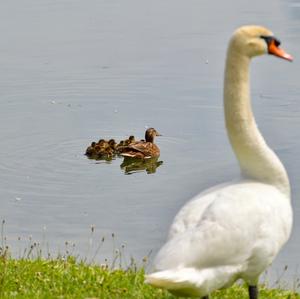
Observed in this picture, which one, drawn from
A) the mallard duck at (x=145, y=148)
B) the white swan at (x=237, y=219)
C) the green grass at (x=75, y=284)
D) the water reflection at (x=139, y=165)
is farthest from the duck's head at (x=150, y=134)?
the white swan at (x=237, y=219)

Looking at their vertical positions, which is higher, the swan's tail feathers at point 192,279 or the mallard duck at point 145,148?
the swan's tail feathers at point 192,279

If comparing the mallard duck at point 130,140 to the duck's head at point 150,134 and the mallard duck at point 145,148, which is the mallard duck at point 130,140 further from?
the duck's head at point 150,134

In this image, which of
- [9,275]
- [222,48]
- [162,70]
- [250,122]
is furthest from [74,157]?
[250,122]

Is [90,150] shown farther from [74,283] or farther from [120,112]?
[74,283]

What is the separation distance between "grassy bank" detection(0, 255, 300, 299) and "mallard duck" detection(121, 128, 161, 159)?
10.0 meters

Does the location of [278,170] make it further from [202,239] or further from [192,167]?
[192,167]

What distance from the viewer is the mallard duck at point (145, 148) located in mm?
19141

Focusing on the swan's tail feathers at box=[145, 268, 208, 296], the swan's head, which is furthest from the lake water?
the swan's tail feathers at box=[145, 268, 208, 296]

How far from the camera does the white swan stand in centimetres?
669

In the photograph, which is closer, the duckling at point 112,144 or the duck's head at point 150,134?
the duckling at point 112,144

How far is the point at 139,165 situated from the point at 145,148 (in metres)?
0.52

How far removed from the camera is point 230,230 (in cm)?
682

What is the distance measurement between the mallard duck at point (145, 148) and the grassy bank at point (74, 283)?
10.0 metres

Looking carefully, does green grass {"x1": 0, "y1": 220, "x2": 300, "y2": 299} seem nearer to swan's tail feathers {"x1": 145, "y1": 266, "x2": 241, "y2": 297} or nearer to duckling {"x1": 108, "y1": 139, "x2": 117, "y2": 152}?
swan's tail feathers {"x1": 145, "y1": 266, "x2": 241, "y2": 297}
